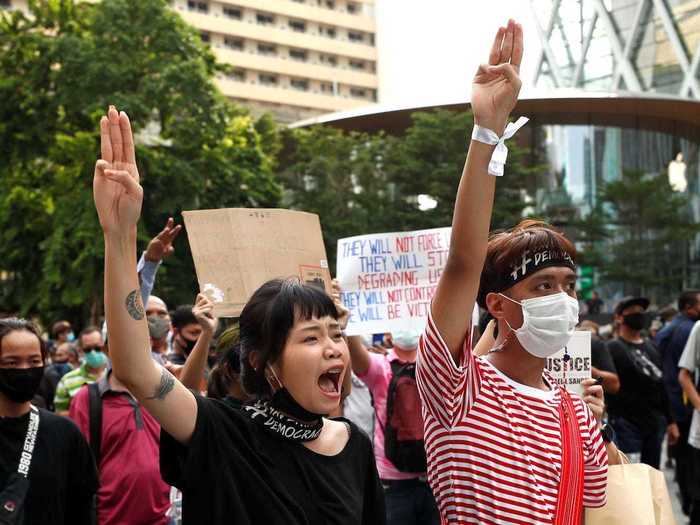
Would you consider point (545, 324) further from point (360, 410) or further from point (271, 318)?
point (360, 410)

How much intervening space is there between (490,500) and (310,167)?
32.1 metres

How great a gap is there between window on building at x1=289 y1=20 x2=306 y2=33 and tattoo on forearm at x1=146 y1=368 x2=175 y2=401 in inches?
2987

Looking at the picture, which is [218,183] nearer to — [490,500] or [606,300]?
[606,300]

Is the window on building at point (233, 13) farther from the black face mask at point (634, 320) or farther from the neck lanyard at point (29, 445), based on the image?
the neck lanyard at point (29, 445)

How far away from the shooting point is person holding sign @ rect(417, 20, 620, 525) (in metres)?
2.52

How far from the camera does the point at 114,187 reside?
2.41 metres

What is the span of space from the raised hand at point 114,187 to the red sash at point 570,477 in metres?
1.29

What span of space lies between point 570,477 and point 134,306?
4.09 ft

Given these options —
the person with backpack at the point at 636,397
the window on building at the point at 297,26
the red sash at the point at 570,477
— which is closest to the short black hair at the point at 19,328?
the red sash at the point at 570,477

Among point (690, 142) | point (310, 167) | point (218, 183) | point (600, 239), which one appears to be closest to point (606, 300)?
point (600, 239)

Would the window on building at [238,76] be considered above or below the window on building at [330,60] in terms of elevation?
below

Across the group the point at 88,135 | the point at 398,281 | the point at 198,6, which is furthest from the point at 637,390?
the point at 198,6

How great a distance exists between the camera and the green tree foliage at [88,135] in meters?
26.2

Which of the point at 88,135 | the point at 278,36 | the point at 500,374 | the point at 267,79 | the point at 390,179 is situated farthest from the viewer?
the point at 267,79
